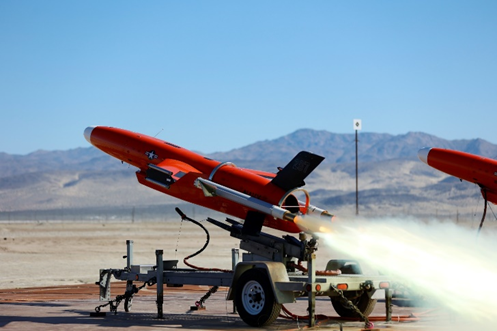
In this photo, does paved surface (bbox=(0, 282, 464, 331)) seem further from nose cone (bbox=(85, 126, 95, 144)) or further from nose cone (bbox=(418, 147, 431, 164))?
nose cone (bbox=(418, 147, 431, 164))

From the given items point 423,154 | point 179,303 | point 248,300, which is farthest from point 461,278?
point 423,154

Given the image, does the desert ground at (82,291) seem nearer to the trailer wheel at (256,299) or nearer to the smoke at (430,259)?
the trailer wheel at (256,299)

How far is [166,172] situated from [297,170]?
9.79 feet

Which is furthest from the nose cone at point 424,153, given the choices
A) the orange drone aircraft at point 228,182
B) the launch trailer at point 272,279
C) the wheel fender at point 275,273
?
the wheel fender at point 275,273

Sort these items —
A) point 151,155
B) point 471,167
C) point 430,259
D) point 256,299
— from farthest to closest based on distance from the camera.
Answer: point 471,167
point 151,155
point 430,259
point 256,299

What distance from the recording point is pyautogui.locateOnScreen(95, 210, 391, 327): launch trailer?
46.9ft

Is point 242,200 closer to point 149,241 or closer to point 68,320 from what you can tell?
point 68,320

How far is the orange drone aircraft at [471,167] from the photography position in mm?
22188

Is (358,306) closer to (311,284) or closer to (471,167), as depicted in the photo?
(311,284)

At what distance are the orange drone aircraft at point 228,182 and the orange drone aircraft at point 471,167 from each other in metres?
6.87

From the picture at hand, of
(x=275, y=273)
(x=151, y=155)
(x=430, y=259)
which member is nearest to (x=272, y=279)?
(x=275, y=273)

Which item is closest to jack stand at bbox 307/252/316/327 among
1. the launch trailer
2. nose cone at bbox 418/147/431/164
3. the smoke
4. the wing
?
the launch trailer

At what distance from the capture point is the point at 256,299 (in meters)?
14.6

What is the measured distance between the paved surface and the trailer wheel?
0.22 meters
